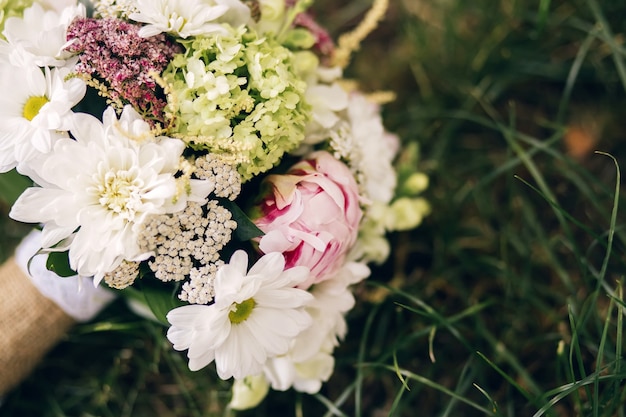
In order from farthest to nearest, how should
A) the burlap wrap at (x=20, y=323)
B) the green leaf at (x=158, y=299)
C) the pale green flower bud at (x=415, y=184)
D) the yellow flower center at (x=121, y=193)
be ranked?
the pale green flower bud at (x=415, y=184) < the burlap wrap at (x=20, y=323) < the green leaf at (x=158, y=299) < the yellow flower center at (x=121, y=193)

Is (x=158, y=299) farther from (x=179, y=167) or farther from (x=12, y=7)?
(x=12, y=7)

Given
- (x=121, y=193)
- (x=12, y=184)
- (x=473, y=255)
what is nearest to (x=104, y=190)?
(x=121, y=193)

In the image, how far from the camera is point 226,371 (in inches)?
26.1

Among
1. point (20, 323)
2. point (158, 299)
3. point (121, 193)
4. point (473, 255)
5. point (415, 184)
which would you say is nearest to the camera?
point (121, 193)

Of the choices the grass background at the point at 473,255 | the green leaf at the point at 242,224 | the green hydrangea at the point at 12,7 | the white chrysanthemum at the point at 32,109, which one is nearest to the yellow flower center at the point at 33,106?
the white chrysanthemum at the point at 32,109

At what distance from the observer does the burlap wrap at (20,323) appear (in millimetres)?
820

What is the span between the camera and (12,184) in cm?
80

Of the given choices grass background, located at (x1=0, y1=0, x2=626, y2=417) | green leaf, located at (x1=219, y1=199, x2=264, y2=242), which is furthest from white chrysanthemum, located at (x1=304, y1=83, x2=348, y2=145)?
grass background, located at (x1=0, y1=0, x2=626, y2=417)

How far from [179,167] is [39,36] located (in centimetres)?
22

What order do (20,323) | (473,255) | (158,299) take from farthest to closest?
1. (473,255)
2. (20,323)
3. (158,299)

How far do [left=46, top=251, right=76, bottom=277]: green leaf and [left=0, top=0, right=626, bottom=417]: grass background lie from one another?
0.61 ft

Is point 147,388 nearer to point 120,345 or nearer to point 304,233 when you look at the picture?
point 120,345

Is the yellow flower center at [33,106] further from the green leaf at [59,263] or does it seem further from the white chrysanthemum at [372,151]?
the white chrysanthemum at [372,151]

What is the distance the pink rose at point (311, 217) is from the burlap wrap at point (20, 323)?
376 mm
